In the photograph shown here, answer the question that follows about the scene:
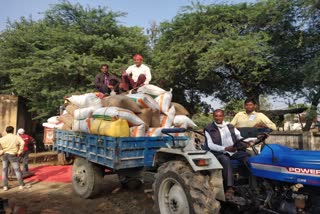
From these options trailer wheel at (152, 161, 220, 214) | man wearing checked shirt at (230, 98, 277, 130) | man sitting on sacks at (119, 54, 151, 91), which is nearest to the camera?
trailer wheel at (152, 161, 220, 214)

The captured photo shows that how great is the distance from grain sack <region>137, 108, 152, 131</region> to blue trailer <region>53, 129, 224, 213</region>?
17.5 inches

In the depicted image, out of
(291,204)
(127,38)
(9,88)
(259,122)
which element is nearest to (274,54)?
(127,38)

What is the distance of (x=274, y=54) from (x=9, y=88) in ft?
42.9

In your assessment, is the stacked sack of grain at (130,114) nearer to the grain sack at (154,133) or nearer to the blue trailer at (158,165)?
the grain sack at (154,133)

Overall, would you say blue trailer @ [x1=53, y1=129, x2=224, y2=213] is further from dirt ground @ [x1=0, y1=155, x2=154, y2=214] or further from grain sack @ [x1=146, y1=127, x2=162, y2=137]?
dirt ground @ [x1=0, y1=155, x2=154, y2=214]

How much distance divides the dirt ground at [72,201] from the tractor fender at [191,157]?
1.32 meters

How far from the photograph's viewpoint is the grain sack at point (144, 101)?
5590mm

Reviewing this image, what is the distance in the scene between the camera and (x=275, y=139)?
11.8 meters

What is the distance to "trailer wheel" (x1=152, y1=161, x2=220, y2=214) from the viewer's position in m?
3.53

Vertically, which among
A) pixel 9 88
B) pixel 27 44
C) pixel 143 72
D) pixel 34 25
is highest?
pixel 34 25

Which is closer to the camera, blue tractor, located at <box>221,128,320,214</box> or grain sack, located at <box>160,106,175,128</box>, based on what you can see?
blue tractor, located at <box>221,128,320,214</box>

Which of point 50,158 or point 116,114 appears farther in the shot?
point 50,158

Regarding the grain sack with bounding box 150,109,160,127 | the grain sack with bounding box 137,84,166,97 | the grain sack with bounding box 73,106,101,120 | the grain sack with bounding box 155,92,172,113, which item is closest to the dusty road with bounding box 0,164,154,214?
the grain sack with bounding box 150,109,160,127

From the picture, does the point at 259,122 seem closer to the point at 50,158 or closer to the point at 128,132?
the point at 128,132
